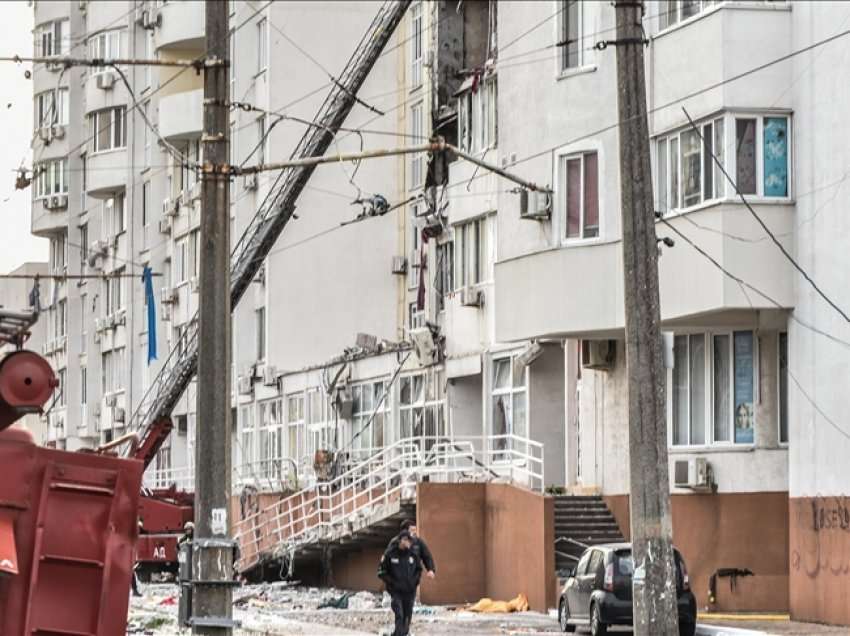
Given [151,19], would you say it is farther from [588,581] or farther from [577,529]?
[588,581]

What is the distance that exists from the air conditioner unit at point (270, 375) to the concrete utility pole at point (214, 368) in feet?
121

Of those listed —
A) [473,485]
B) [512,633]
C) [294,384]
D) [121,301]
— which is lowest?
[512,633]

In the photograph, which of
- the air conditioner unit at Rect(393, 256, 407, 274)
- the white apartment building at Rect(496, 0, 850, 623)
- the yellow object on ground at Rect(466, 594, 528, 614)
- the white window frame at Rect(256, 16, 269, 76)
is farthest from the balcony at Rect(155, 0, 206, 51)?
the yellow object on ground at Rect(466, 594, 528, 614)

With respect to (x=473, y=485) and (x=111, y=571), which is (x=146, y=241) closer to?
(x=473, y=485)

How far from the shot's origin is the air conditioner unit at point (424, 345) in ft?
161

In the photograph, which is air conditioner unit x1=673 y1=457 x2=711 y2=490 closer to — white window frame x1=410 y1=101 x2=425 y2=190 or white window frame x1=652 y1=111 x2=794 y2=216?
white window frame x1=652 y1=111 x2=794 y2=216

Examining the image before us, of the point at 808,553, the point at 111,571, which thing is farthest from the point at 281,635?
the point at 111,571

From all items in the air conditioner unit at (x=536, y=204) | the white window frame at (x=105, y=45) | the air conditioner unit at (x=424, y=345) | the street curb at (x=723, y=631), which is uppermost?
the white window frame at (x=105, y=45)

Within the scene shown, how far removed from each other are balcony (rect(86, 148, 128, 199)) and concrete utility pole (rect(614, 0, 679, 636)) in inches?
2177

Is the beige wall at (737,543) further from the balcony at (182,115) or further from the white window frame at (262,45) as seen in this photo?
the balcony at (182,115)

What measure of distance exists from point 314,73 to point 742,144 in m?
29.0

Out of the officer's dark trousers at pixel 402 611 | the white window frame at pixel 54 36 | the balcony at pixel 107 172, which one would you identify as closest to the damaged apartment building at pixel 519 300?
the balcony at pixel 107 172

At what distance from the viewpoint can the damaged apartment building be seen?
106 ft

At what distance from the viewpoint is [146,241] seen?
242ft
